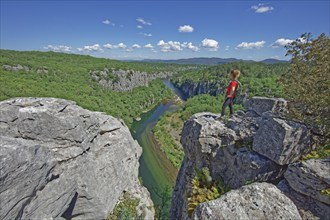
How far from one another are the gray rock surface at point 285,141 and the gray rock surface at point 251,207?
1.80m

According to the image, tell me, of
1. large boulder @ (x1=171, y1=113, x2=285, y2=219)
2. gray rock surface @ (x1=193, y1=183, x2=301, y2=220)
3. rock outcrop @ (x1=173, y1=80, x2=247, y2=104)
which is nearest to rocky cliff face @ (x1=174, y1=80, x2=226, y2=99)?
rock outcrop @ (x1=173, y1=80, x2=247, y2=104)

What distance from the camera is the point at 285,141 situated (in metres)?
7.65

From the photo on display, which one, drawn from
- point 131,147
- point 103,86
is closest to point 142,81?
point 103,86

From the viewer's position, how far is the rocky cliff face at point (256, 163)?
6039 millimetres

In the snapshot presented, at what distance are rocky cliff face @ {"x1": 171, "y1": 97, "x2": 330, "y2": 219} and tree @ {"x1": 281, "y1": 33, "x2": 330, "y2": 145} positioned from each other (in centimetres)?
68

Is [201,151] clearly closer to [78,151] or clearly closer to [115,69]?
[78,151]

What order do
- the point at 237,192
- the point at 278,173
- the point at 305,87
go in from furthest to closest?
the point at 305,87
the point at 278,173
the point at 237,192

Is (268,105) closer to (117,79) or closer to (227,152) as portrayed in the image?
(227,152)

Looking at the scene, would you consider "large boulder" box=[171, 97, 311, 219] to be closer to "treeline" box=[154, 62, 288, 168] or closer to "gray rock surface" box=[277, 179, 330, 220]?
"gray rock surface" box=[277, 179, 330, 220]

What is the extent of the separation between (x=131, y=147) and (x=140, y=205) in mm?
5522

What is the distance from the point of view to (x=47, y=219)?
12.5 metres

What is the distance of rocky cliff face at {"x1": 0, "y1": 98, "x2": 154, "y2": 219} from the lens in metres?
10.0

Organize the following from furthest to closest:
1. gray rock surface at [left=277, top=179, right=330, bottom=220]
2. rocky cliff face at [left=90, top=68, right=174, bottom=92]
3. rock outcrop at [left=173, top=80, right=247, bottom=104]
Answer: rock outcrop at [left=173, top=80, right=247, bottom=104] → rocky cliff face at [left=90, top=68, right=174, bottom=92] → gray rock surface at [left=277, top=179, right=330, bottom=220]

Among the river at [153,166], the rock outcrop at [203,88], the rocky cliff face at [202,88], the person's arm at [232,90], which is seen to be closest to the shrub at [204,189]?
the person's arm at [232,90]
